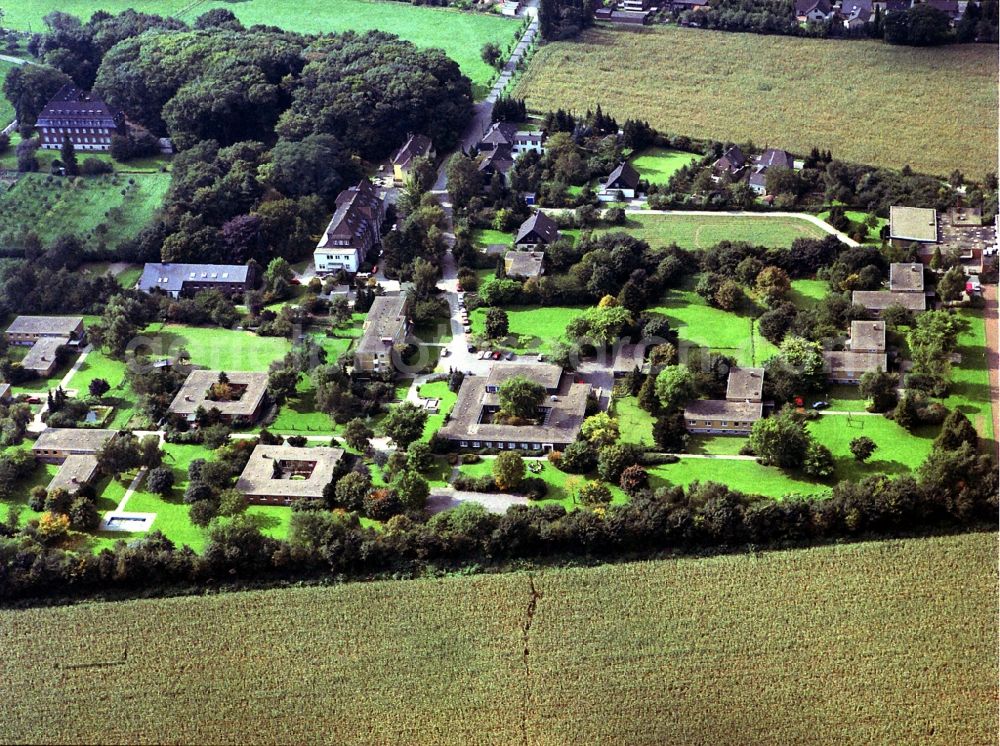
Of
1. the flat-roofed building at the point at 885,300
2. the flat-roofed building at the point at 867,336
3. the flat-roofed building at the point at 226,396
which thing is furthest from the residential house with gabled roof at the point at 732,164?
the flat-roofed building at the point at 226,396

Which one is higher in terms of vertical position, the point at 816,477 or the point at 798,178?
the point at 798,178

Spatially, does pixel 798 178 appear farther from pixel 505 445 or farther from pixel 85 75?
pixel 85 75

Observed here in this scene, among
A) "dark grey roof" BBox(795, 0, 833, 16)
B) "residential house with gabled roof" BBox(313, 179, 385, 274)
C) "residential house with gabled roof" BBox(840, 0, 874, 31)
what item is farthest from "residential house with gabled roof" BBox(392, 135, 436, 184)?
"residential house with gabled roof" BBox(840, 0, 874, 31)

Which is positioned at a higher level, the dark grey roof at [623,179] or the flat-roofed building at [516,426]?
the dark grey roof at [623,179]

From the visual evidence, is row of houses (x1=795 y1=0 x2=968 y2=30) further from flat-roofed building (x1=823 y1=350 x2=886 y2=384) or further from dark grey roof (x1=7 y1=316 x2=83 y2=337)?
dark grey roof (x1=7 y1=316 x2=83 y2=337)

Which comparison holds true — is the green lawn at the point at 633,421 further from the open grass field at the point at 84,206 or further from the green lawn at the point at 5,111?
the green lawn at the point at 5,111

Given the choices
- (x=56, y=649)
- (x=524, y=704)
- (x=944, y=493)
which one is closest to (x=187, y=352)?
(x=56, y=649)

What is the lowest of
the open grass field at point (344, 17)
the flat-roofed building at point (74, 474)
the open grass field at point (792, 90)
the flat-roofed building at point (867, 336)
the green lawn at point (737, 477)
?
the flat-roofed building at point (74, 474)
